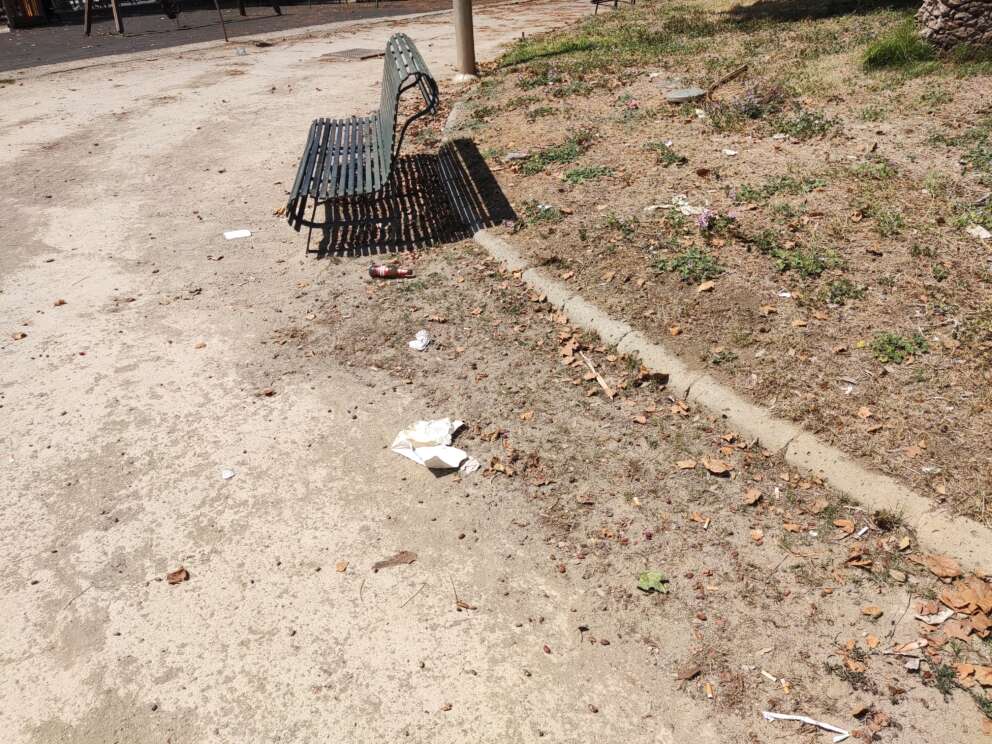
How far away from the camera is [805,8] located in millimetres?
12320

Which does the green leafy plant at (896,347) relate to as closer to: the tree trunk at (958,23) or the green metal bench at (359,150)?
the green metal bench at (359,150)

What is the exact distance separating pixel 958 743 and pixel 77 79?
15.6 metres

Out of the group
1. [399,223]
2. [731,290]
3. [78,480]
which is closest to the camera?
[78,480]

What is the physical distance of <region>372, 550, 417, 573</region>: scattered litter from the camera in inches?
125

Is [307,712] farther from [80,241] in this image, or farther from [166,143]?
[166,143]

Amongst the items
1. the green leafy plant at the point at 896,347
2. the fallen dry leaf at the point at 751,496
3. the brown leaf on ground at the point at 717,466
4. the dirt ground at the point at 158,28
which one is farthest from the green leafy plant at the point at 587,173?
the dirt ground at the point at 158,28

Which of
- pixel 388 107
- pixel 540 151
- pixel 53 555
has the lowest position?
pixel 53 555

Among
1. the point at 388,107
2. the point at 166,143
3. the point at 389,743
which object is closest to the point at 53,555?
the point at 389,743

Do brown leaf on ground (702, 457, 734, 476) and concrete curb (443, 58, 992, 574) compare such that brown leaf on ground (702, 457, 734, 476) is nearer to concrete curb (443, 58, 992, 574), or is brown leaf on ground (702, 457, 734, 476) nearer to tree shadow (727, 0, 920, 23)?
concrete curb (443, 58, 992, 574)

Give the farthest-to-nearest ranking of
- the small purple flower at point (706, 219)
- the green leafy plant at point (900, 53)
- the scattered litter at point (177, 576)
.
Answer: the green leafy plant at point (900, 53) → the small purple flower at point (706, 219) → the scattered litter at point (177, 576)

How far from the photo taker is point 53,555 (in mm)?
3283

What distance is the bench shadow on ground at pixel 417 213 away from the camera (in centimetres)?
607

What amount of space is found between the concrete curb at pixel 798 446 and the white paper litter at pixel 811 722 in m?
1.05

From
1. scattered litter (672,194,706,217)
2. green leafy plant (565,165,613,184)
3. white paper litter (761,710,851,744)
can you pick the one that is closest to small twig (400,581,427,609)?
white paper litter (761,710,851,744)
